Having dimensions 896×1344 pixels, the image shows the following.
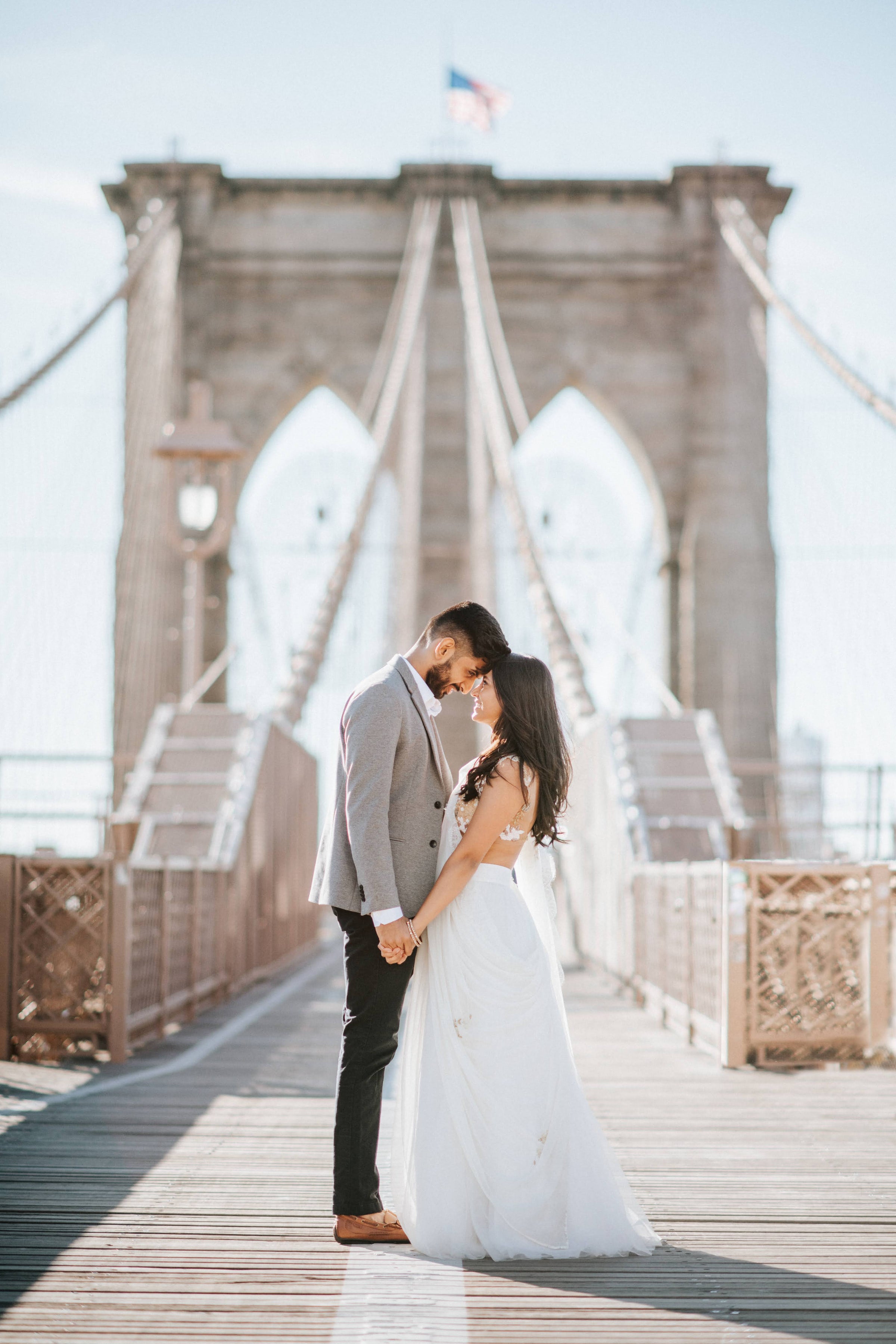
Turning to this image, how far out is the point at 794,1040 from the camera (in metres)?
5.78

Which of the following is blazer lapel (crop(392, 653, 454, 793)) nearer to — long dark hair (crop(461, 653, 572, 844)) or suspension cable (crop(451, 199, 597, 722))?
long dark hair (crop(461, 653, 572, 844))

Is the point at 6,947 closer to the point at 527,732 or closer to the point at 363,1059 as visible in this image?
the point at 363,1059

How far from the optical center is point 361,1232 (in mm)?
3064

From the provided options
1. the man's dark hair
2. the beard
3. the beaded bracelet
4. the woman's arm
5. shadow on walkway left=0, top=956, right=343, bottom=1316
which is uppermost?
the man's dark hair

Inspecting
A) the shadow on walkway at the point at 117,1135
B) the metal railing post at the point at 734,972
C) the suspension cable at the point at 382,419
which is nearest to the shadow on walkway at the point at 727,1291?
the shadow on walkway at the point at 117,1135

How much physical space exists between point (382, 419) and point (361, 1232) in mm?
16816

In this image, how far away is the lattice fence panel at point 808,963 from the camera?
5797 millimetres

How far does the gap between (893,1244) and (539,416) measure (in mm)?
20300

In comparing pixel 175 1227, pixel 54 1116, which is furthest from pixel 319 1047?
pixel 175 1227

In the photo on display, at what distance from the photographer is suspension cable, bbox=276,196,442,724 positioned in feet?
37.8

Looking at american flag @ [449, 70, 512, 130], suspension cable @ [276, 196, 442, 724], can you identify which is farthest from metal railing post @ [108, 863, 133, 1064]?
american flag @ [449, 70, 512, 130]

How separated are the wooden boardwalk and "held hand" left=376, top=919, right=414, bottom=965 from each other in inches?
23.8

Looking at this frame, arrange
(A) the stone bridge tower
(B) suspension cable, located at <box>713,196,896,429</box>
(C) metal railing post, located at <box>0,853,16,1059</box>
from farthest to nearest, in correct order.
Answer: (A) the stone bridge tower → (B) suspension cable, located at <box>713,196,896,429</box> → (C) metal railing post, located at <box>0,853,16,1059</box>

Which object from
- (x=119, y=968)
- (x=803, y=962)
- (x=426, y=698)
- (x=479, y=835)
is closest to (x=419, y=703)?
(x=426, y=698)
